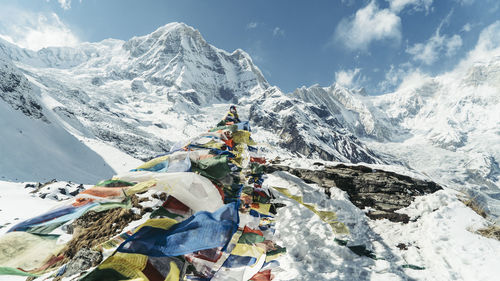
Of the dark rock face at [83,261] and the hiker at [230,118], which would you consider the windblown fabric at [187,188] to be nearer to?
the dark rock face at [83,261]

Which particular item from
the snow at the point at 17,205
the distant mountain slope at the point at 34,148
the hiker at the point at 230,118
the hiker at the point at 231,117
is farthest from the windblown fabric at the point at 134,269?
the distant mountain slope at the point at 34,148

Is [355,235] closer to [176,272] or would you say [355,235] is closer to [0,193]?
[176,272]

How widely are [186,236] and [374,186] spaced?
283 inches

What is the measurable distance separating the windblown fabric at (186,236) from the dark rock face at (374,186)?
5.33 m

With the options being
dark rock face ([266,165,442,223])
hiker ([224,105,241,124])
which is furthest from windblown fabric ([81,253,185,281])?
hiker ([224,105,241,124])

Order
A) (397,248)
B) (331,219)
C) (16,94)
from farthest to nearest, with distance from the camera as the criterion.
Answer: (16,94) → (331,219) → (397,248)

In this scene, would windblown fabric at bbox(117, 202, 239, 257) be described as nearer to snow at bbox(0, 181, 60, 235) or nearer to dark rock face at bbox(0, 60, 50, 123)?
snow at bbox(0, 181, 60, 235)

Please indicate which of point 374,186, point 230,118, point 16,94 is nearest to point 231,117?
point 230,118

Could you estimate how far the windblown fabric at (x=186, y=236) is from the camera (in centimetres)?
250

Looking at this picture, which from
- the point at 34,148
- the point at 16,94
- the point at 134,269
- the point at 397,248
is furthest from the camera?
→ the point at 16,94

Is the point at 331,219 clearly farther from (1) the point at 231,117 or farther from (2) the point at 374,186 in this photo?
(1) the point at 231,117

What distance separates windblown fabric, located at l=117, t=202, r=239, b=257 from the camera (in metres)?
2.50

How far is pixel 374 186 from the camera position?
781cm

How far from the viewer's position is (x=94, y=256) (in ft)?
11.1
